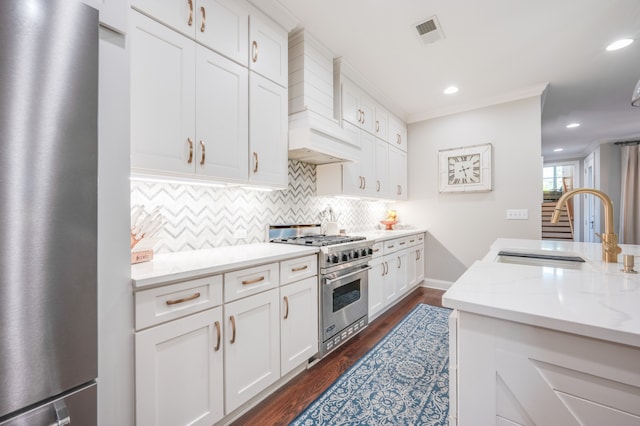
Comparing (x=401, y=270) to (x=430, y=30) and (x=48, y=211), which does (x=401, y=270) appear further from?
(x=48, y=211)

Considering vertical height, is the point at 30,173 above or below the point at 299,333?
above

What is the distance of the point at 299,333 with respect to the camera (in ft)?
6.25

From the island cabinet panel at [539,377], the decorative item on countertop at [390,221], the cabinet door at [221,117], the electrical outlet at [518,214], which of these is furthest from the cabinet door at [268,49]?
the electrical outlet at [518,214]

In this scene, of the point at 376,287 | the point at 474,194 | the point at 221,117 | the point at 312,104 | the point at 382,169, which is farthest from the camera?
the point at 474,194

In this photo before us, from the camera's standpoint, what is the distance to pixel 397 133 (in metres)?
4.09

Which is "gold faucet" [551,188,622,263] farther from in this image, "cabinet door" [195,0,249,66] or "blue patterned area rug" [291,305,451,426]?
"cabinet door" [195,0,249,66]

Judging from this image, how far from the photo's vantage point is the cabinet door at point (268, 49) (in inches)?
76.2

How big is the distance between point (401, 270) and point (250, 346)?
Answer: 2363 mm

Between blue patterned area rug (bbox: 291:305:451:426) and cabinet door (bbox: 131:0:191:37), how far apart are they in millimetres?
2303

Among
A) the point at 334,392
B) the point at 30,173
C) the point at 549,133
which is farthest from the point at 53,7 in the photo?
the point at 549,133

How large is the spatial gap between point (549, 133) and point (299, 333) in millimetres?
6147

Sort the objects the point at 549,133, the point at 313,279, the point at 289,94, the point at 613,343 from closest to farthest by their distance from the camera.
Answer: the point at 613,343, the point at 313,279, the point at 289,94, the point at 549,133

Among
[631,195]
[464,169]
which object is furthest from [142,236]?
[631,195]

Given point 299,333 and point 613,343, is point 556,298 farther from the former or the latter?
point 299,333
